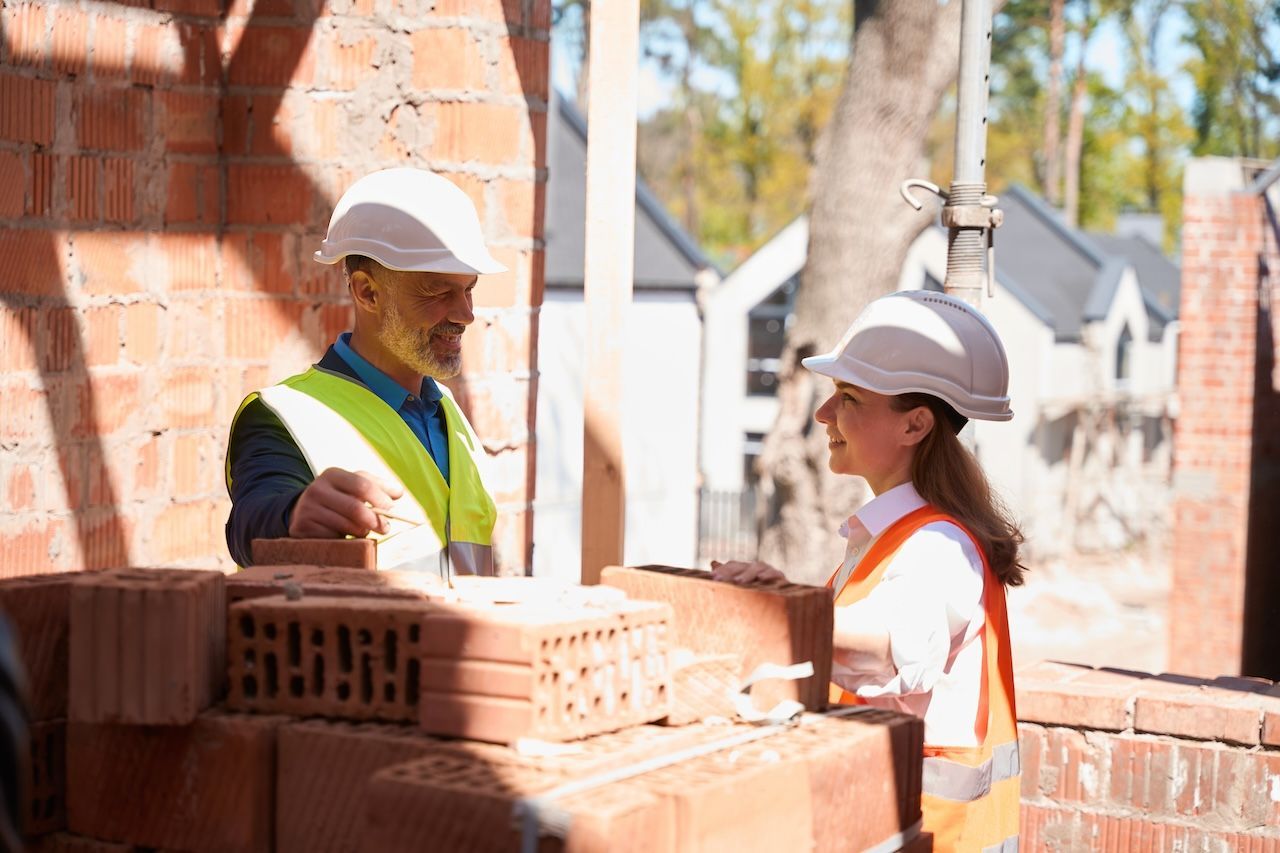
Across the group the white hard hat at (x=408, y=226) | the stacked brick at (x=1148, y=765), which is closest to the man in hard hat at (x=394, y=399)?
the white hard hat at (x=408, y=226)

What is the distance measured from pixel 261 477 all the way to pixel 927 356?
57.4 inches

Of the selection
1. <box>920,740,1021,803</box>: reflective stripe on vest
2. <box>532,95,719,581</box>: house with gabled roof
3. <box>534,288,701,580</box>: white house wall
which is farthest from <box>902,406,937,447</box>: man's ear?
<box>534,288,701,580</box>: white house wall

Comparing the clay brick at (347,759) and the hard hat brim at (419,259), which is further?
the hard hat brim at (419,259)

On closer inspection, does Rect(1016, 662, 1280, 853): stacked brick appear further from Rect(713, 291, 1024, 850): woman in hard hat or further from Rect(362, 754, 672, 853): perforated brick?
Rect(362, 754, 672, 853): perforated brick

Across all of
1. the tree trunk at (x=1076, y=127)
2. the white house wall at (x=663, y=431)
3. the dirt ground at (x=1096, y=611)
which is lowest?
the dirt ground at (x=1096, y=611)

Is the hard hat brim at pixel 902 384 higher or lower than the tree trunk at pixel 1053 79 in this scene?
lower

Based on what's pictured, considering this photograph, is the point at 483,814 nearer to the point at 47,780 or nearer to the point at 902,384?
the point at 47,780

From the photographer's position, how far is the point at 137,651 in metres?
2.18

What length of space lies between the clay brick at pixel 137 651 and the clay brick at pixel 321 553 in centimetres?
58

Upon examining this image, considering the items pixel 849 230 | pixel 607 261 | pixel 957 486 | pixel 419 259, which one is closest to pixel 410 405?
pixel 419 259

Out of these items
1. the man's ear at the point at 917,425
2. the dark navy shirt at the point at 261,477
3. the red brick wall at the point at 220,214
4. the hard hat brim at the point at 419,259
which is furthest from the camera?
the red brick wall at the point at 220,214

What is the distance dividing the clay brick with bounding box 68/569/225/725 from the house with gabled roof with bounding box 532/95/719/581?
21407 millimetres

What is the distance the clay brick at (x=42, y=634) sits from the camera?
7.61ft

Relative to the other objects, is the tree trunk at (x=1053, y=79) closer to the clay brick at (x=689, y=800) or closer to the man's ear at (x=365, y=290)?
the man's ear at (x=365, y=290)
